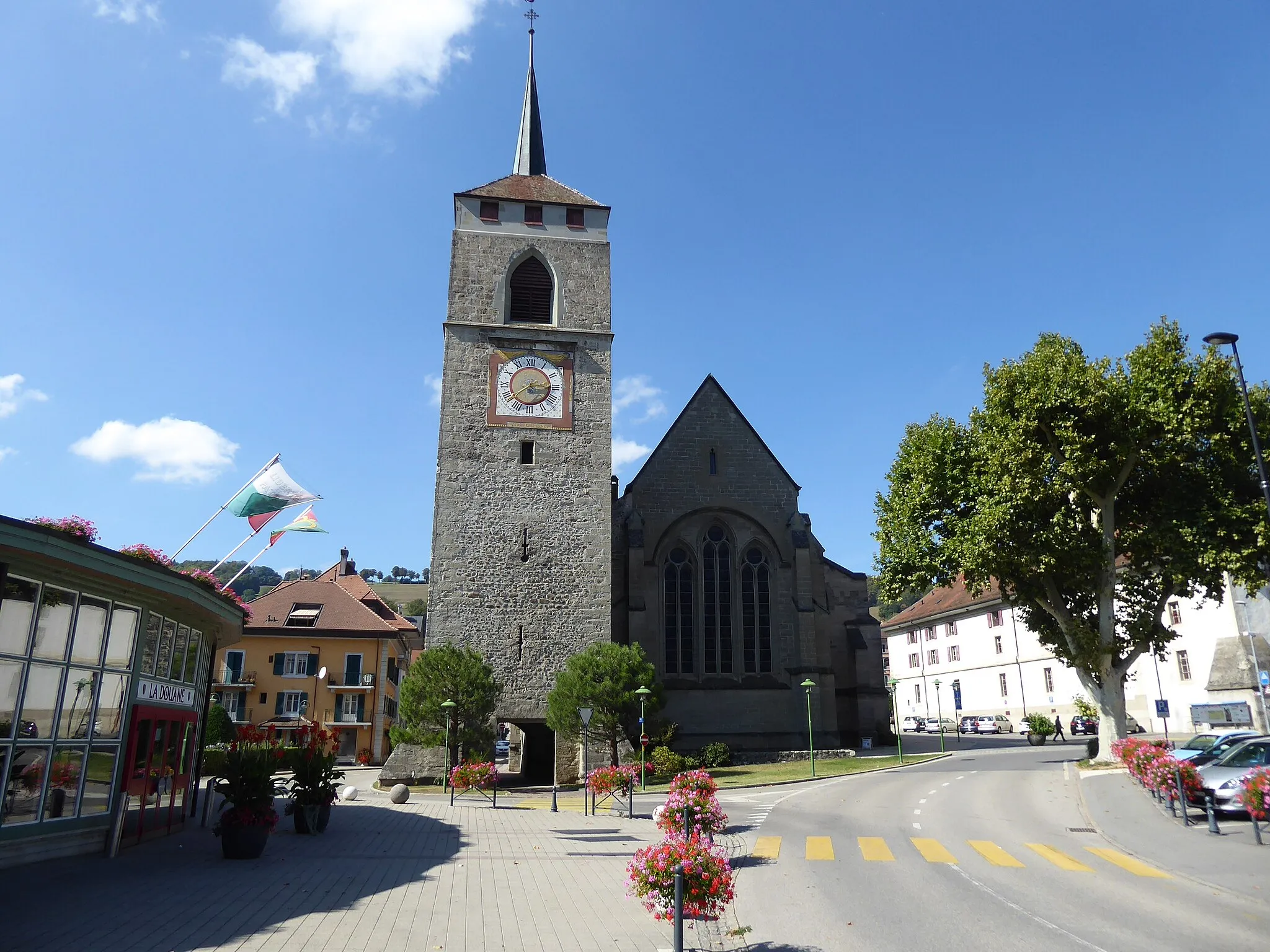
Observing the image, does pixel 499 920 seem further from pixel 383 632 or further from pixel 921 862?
pixel 383 632

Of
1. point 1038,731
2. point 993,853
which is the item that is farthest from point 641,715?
point 1038,731

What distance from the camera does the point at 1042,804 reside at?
19484 millimetres

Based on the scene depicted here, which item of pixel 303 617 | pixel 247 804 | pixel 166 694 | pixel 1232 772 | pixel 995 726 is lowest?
pixel 247 804

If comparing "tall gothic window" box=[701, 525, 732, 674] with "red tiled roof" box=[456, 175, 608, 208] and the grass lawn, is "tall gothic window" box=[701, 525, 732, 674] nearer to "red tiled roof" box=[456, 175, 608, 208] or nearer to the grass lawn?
the grass lawn

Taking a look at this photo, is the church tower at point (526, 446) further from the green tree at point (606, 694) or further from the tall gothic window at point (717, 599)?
the tall gothic window at point (717, 599)

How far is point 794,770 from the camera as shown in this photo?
1180 inches

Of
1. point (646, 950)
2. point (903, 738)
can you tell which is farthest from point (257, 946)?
point (903, 738)

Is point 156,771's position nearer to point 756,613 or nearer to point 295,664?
point 756,613

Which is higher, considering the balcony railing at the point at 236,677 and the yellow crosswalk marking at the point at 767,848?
the balcony railing at the point at 236,677

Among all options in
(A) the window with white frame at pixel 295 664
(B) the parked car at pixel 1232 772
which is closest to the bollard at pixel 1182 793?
(B) the parked car at pixel 1232 772

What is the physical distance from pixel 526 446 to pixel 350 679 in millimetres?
20309

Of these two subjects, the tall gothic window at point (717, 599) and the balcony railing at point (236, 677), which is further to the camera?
the balcony railing at point (236, 677)

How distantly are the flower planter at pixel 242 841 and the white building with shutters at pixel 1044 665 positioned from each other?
23.1 metres

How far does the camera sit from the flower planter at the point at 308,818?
50.8ft
